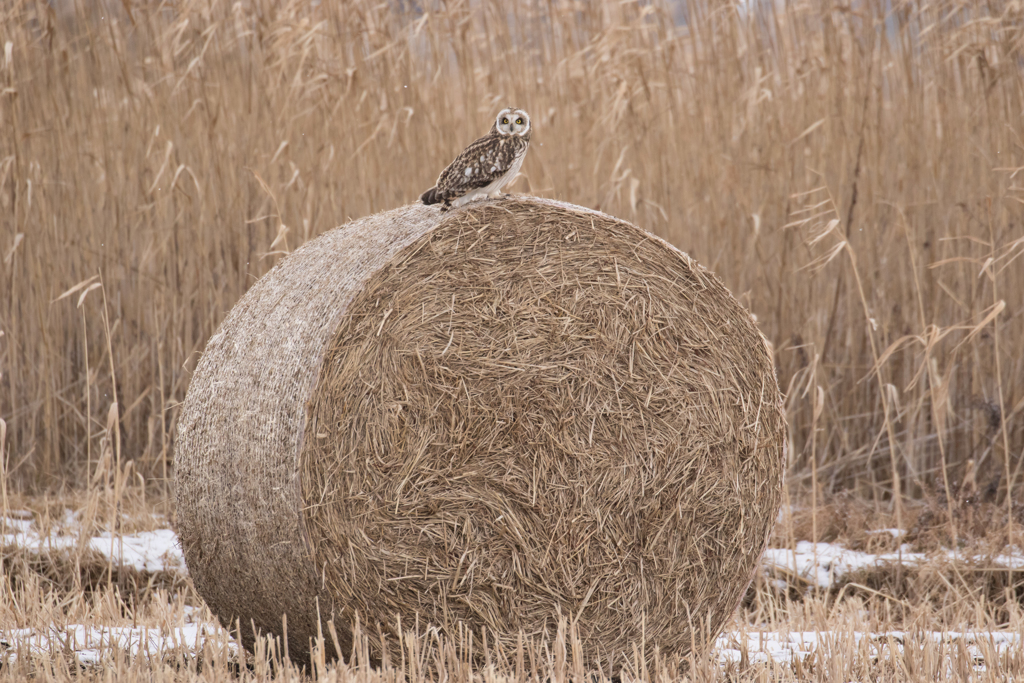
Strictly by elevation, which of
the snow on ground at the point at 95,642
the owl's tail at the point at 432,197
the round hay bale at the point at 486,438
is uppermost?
the owl's tail at the point at 432,197

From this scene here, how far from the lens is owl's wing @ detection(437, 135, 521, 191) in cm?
324

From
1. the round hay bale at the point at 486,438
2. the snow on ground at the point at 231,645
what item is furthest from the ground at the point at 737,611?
the round hay bale at the point at 486,438

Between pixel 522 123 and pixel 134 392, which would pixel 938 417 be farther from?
pixel 134 392

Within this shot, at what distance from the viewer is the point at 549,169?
17.9 ft

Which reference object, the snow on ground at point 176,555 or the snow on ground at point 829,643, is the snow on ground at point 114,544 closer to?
the snow on ground at point 176,555

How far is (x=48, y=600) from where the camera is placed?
361cm

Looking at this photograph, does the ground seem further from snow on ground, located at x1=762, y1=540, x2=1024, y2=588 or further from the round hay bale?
the round hay bale

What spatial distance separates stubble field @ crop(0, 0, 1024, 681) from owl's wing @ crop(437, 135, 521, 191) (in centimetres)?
169

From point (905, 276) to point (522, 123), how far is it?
272 centimetres

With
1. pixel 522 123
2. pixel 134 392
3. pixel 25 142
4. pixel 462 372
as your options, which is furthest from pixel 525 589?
pixel 25 142

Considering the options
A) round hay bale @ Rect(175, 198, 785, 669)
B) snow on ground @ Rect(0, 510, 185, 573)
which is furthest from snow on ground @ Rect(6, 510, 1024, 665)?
round hay bale @ Rect(175, 198, 785, 669)

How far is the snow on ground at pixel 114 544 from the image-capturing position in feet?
14.0

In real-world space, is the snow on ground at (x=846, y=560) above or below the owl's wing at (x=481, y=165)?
below

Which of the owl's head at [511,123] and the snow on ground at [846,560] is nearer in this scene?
the owl's head at [511,123]
